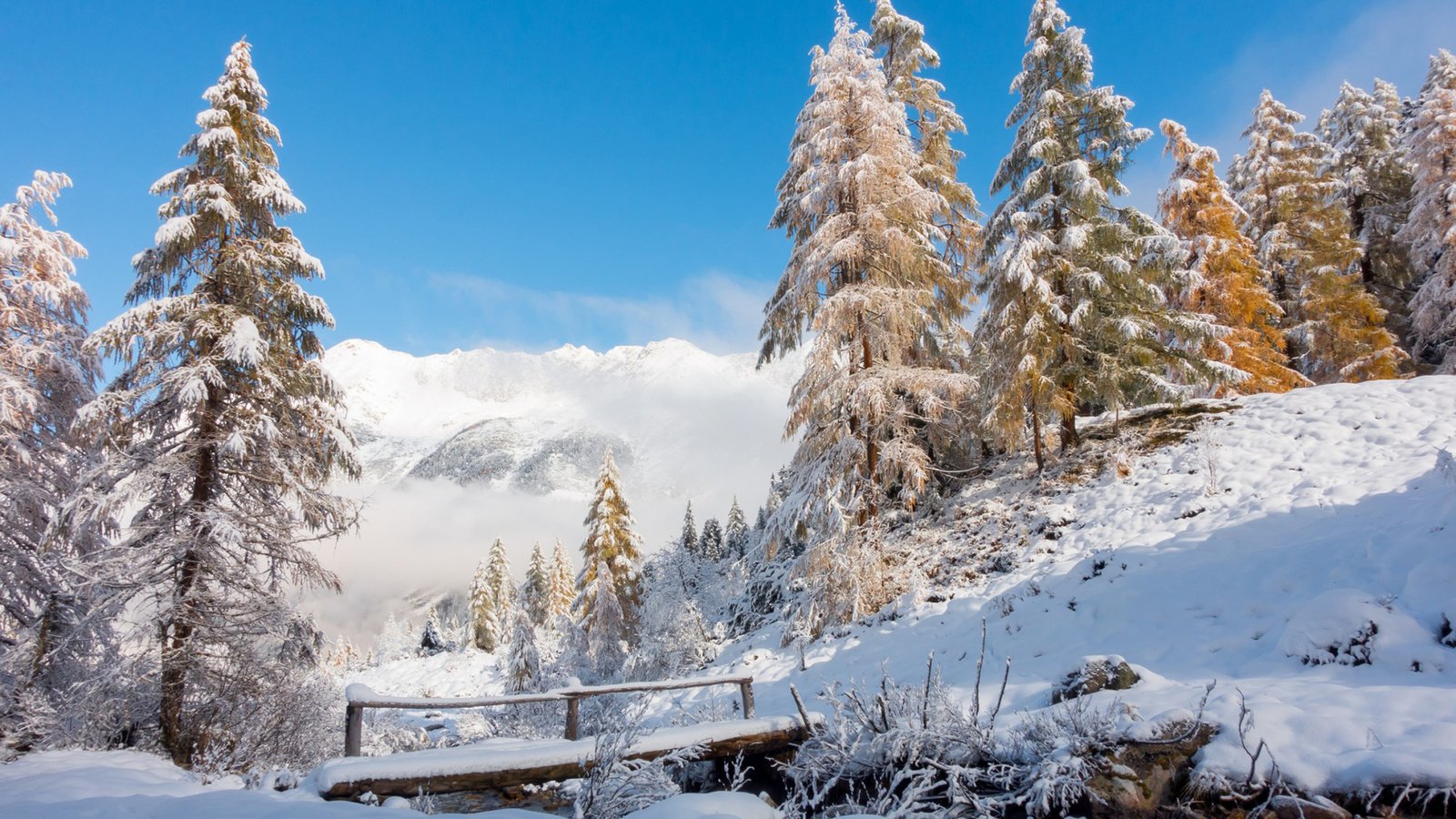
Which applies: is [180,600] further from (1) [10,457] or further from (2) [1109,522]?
(2) [1109,522]

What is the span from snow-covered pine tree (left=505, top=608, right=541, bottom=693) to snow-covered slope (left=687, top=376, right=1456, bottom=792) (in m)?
11.3

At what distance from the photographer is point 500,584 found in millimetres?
59344

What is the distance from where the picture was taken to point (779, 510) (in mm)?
13719

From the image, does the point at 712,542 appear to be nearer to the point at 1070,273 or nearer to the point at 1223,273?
the point at 1223,273

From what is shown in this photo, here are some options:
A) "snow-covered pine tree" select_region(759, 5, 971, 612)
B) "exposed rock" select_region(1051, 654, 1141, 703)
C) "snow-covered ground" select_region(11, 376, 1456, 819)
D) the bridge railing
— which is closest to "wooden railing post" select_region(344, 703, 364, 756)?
the bridge railing

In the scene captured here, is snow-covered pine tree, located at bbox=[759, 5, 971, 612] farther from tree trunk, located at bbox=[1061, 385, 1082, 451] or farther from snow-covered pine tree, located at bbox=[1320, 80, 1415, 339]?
snow-covered pine tree, located at bbox=[1320, 80, 1415, 339]

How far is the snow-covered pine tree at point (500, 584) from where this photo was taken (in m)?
57.0

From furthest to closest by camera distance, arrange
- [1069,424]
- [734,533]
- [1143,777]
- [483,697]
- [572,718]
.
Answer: [734,533]
[1069,424]
[572,718]
[483,697]
[1143,777]

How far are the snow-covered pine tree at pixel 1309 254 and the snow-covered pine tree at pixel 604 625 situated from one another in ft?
87.5

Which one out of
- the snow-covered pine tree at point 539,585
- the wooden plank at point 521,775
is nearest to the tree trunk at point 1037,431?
the wooden plank at point 521,775

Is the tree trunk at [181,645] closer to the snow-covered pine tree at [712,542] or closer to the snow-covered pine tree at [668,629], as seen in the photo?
the snow-covered pine tree at [668,629]

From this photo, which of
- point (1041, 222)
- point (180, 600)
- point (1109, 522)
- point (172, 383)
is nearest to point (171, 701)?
point (180, 600)

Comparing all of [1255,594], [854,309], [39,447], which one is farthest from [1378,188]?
[39,447]

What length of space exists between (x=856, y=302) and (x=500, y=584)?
5533 centimetres
